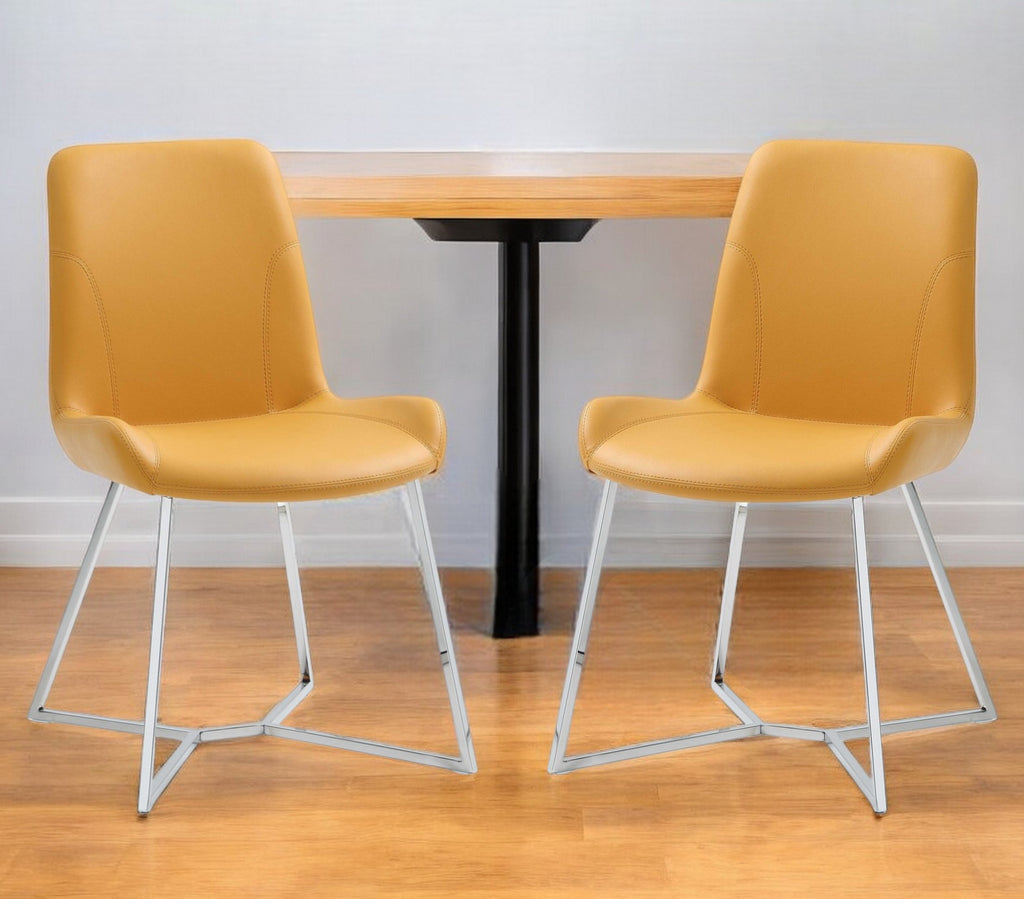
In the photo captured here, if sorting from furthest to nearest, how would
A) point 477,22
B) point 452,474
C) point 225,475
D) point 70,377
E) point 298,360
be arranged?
1. point 452,474
2. point 477,22
3. point 298,360
4. point 70,377
5. point 225,475

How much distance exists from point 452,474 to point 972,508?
3.65 ft

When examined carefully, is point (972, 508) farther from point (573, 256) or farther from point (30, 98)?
point (30, 98)

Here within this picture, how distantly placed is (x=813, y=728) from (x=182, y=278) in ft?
3.76

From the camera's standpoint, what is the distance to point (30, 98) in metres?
2.43

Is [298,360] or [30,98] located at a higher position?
[30,98]

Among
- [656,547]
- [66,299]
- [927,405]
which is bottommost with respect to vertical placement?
[656,547]

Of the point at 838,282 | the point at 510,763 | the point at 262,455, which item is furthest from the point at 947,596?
the point at 262,455

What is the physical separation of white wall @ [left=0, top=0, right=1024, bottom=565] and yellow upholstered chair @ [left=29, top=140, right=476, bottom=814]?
659mm

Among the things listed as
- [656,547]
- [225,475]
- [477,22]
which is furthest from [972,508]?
[225,475]

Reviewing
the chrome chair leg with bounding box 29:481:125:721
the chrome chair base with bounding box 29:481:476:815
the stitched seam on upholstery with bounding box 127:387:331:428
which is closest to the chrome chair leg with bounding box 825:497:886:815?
the chrome chair base with bounding box 29:481:476:815

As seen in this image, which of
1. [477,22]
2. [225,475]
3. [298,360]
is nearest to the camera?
[225,475]

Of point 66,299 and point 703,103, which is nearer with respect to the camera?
point 66,299

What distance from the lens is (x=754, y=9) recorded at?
2418 millimetres

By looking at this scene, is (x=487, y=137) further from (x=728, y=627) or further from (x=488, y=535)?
(x=728, y=627)
